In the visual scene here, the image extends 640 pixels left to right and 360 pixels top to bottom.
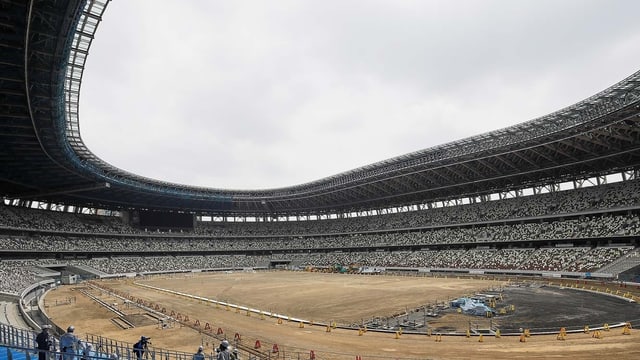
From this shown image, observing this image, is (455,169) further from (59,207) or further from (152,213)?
(59,207)

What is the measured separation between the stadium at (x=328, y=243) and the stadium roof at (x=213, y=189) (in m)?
0.22

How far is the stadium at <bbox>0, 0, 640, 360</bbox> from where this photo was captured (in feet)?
77.1

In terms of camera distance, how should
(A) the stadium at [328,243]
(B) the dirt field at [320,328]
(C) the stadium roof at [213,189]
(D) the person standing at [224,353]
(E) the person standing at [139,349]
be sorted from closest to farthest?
(D) the person standing at [224,353] → (E) the person standing at [139,349] → (B) the dirt field at [320,328] → (A) the stadium at [328,243] → (C) the stadium roof at [213,189]

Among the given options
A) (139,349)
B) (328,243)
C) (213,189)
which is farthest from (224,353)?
(328,243)

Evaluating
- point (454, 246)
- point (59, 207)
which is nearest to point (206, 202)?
point (59, 207)

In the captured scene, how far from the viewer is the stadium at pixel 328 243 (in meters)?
23.5

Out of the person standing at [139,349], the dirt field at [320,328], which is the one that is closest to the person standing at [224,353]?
the person standing at [139,349]

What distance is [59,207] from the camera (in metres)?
83.2

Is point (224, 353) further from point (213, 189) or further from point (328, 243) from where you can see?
point (328, 243)

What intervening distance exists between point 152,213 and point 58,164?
49680 mm

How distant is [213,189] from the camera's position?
91312mm

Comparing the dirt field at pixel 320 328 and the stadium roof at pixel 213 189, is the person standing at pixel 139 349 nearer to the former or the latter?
the dirt field at pixel 320 328

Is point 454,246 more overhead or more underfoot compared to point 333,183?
more underfoot

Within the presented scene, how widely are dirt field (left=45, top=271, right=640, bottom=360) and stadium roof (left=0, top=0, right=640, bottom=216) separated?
54.1 feet
